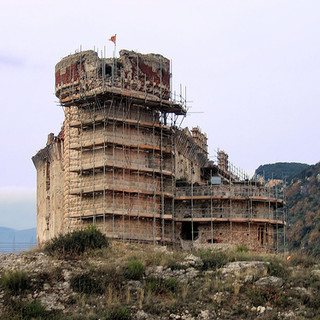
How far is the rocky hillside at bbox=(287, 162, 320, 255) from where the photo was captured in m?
67.0

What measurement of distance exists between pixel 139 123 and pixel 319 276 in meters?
15.4

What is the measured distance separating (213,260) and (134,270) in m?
3.71

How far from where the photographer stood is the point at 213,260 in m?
28.6

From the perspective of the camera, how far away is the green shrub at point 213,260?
28297mm

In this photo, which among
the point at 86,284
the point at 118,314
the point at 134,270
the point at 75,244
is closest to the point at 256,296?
the point at 134,270

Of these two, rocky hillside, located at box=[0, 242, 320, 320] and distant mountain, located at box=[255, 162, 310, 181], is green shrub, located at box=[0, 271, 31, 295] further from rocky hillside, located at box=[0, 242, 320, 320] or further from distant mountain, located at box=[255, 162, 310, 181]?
distant mountain, located at box=[255, 162, 310, 181]

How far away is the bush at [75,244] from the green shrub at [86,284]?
10.7 ft

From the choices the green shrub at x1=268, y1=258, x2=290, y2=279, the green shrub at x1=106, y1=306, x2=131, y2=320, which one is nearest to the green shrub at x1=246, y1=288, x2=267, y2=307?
the green shrub at x1=268, y1=258, x2=290, y2=279

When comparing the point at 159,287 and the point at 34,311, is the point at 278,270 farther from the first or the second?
the point at 34,311

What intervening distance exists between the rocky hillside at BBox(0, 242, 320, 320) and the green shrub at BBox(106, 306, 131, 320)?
0.03 metres

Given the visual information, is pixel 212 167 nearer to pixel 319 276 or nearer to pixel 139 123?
pixel 139 123

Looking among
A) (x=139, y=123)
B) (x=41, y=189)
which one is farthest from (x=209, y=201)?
(x=41, y=189)

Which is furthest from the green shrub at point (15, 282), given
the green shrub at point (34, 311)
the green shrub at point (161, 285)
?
the green shrub at point (161, 285)

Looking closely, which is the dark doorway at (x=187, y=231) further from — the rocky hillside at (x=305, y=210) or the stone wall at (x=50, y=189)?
the rocky hillside at (x=305, y=210)
